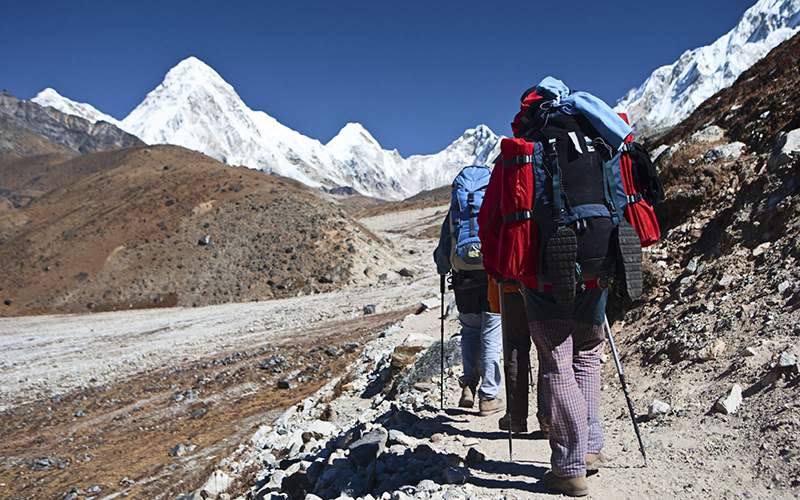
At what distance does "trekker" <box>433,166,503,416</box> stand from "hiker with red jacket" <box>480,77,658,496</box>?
67.2 inches

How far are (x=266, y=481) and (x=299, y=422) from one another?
295cm

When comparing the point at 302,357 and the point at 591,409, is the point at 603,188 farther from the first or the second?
the point at 302,357

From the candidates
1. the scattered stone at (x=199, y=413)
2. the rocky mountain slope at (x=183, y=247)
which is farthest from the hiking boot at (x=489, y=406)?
the rocky mountain slope at (x=183, y=247)

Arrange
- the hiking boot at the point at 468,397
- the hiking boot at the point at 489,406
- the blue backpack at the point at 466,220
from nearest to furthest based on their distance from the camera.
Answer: the blue backpack at the point at 466,220
the hiking boot at the point at 489,406
the hiking boot at the point at 468,397

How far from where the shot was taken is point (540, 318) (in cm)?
392

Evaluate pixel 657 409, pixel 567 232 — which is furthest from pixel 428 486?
pixel 657 409

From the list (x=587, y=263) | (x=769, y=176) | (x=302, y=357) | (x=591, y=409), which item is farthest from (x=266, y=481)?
(x=302, y=357)

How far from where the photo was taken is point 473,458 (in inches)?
189

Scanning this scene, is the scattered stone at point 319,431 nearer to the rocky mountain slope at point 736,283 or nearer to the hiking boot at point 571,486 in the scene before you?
the rocky mountain slope at point 736,283

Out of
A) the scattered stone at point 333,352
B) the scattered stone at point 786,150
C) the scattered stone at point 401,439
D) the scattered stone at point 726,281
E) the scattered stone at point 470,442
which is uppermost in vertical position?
the scattered stone at point 786,150

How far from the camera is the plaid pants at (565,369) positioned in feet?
12.5

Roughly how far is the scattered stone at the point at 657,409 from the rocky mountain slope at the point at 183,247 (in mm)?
27257

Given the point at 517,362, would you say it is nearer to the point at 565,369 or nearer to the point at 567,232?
the point at 565,369

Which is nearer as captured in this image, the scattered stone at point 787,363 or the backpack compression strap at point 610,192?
the backpack compression strap at point 610,192
